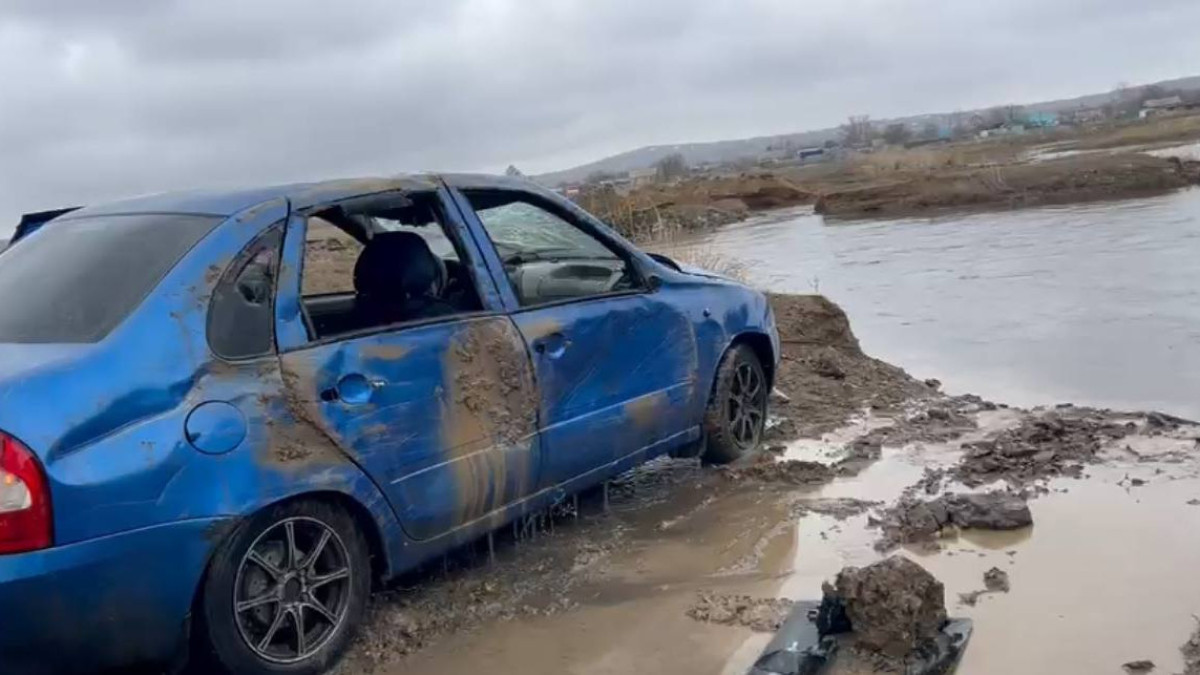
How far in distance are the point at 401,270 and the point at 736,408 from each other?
2.34 m

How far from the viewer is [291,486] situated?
3.92 meters

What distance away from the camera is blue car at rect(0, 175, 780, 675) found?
350 centimetres

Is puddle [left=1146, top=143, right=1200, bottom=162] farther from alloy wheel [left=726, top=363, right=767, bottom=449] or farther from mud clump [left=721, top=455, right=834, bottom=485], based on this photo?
mud clump [left=721, top=455, right=834, bottom=485]

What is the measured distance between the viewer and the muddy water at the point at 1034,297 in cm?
910

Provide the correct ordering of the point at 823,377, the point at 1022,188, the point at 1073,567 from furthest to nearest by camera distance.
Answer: the point at 1022,188, the point at 823,377, the point at 1073,567

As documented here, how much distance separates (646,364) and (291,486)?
85.2 inches

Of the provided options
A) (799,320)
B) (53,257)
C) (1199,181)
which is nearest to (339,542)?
(53,257)

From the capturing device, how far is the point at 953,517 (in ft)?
18.0

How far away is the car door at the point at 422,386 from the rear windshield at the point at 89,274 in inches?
16.1

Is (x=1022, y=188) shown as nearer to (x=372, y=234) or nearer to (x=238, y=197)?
(x=372, y=234)

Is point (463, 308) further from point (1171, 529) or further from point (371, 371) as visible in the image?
point (1171, 529)

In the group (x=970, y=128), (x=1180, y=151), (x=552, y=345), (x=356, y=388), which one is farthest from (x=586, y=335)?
(x=970, y=128)

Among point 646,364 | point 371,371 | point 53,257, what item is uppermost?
point 53,257

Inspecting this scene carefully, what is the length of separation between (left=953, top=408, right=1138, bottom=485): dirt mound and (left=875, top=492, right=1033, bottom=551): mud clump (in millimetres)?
581
